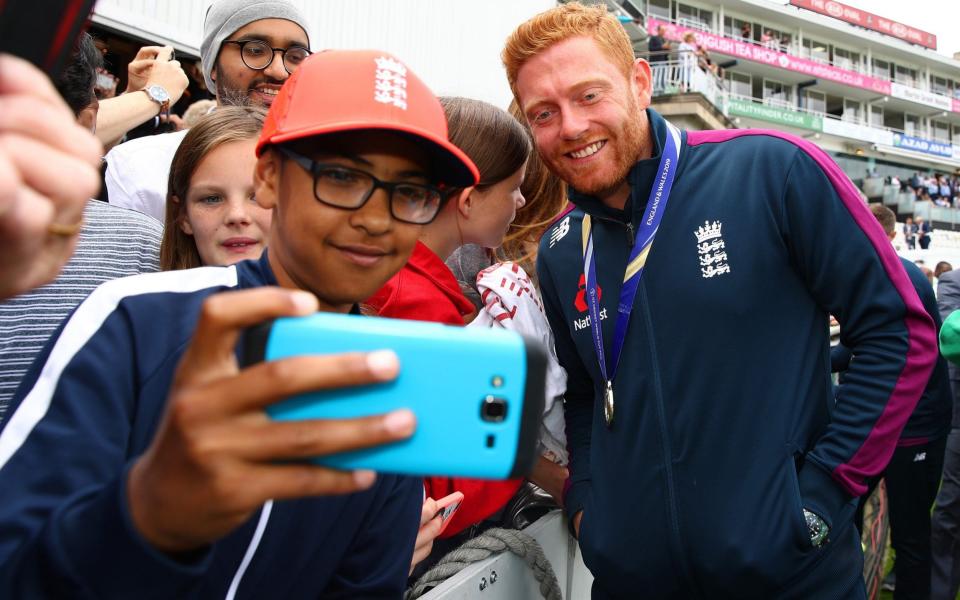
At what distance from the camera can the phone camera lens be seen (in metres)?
0.72

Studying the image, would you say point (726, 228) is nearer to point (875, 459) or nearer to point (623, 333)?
point (623, 333)

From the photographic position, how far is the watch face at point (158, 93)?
3.01m

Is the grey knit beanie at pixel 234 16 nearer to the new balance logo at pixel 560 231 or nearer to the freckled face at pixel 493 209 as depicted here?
the freckled face at pixel 493 209

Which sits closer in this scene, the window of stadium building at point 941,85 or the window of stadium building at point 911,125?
the window of stadium building at point 911,125

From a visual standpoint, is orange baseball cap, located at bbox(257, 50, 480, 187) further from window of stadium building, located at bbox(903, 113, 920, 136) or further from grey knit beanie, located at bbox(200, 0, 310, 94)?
window of stadium building, located at bbox(903, 113, 920, 136)

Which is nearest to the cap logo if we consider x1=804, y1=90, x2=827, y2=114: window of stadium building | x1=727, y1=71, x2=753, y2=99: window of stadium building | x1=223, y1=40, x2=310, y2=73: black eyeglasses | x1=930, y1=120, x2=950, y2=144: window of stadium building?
x1=223, y1=40, x2=310, y2=73: black eyeglasses

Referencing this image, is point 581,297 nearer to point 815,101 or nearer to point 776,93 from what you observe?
point 776,93

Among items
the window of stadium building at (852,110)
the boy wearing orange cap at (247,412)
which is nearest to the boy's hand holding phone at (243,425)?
the boy wearing orange cap at (247,412)

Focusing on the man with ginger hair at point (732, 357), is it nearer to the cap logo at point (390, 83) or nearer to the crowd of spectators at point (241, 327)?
the crowd of spectators at point (241, 327)

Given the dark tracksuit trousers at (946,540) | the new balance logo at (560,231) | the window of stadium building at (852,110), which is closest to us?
the new balance logo at (560,231)

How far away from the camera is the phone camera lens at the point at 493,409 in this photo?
723 millimetres

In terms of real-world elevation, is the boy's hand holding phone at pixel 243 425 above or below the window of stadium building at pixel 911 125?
below

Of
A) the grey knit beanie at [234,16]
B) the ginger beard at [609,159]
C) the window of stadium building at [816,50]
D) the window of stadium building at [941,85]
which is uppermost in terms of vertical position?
the window of stadium building at [816,50]

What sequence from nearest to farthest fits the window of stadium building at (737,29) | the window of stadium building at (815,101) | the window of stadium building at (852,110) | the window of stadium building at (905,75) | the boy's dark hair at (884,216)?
the boy's dark hair at (884,216)
the window of stadium building at (737,29)
the window of stadium building at (815,101)
the window of stadium building at (852,110)
the window of stadium building at (905,75)
